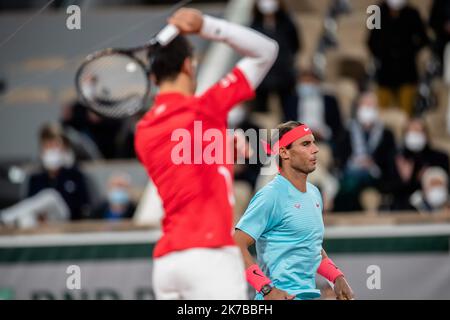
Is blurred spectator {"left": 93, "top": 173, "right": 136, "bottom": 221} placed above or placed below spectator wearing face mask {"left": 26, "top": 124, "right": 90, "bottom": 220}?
below

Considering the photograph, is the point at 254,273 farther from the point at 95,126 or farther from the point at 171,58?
the point at 95,126

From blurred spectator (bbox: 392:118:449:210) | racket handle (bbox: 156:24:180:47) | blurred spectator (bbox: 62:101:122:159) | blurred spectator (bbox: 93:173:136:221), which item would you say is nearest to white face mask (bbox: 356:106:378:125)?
blurred spectator (bbox: 392:118:449:210)

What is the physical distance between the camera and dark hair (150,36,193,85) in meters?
5.50

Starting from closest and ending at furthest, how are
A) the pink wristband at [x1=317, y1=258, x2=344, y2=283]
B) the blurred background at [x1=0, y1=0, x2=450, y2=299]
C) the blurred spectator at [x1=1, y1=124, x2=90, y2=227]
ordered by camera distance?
the pink wristband at [x1=317, y1=258, x2=344, y2=283] → the blurred background at [x1=0, y1=0, x2=450, y2=299] → the blurred spectator at [x1=1, y1=124, x2=90, y2=227]

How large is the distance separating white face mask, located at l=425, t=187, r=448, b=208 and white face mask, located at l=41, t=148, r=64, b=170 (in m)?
3.43

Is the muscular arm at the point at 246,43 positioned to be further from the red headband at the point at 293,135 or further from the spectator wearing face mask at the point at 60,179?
the spectator wearing face mask at the point at 60,179

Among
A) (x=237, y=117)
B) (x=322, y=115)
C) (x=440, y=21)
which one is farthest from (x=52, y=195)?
(x=440, y=21)

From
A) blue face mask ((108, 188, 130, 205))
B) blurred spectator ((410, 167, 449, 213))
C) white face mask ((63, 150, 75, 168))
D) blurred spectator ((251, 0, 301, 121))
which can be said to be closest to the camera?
blurred spectator ((410, 167, 449, 213))

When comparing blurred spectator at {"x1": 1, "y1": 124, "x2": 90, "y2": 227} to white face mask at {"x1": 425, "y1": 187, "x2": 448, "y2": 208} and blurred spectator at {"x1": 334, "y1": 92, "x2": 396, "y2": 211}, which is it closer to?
blurred spectator at {"x1": 334, "y1": 92, "x2": 396, "y2": 211}

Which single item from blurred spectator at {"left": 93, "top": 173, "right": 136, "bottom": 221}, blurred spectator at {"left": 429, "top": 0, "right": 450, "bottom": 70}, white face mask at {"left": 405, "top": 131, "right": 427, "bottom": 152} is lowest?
blurred spectator at {"left": 93, "top": 173, "right": 136, "bottom": 221}

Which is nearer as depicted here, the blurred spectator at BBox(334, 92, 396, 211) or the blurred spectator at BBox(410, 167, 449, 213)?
the blurred spectator at BBox(410, 167, 449, 213)

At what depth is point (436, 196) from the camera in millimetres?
10375

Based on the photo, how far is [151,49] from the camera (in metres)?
5.66

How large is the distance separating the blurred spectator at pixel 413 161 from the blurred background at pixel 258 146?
14mm
